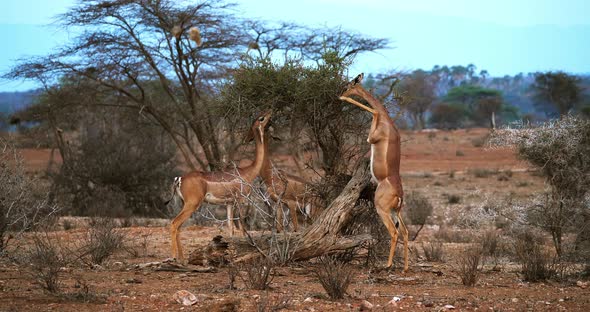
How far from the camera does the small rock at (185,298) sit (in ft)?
22.8

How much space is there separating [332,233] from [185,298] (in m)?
2.85

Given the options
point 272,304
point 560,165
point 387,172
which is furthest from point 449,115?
point 272,304

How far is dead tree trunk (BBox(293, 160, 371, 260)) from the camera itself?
9359 mm

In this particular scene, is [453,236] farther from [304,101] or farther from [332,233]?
[332,233]

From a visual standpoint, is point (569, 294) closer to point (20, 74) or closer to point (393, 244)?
point (393, 244)

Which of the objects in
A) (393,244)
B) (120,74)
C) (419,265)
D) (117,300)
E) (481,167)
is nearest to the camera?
(117,300)

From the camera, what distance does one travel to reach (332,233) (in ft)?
30.9

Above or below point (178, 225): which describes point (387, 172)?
above

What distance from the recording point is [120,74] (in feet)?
68.1

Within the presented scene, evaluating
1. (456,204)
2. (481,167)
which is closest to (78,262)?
(456,204)

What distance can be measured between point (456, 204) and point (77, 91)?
11.1m

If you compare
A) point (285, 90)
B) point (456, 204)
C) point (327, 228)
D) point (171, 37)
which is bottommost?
point (456, 204)

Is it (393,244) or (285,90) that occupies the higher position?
(285,90)

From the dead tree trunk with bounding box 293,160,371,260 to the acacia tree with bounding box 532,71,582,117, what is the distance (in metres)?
47.2
